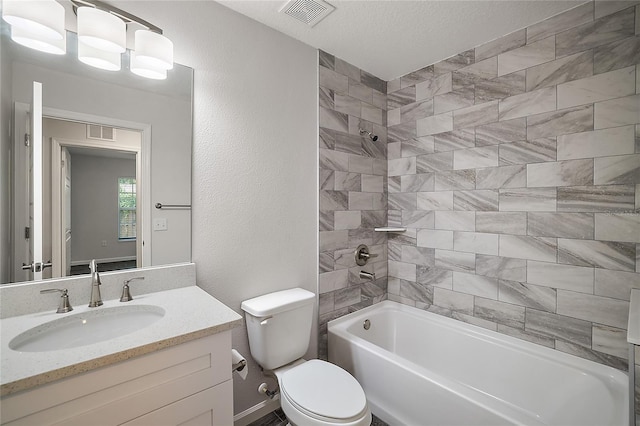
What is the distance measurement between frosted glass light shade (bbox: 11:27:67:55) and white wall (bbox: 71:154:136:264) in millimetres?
442

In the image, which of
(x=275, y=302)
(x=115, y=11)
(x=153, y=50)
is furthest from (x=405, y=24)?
(x=275, y=302)

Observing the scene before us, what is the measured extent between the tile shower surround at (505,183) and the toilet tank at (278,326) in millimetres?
367

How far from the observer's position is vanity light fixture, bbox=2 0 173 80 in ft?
3.53

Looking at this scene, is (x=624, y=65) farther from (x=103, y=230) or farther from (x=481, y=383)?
(x=103, y=230)

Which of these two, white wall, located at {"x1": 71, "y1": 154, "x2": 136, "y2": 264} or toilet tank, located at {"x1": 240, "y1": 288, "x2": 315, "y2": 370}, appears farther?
toilet tank, located at {"x1": 240, "y1": 288, "x2": 315, "y2": 370}

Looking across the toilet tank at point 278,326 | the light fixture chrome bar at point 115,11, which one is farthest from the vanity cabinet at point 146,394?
the light fixture chrome bar at point 115,11

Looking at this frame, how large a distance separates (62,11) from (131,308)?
1.27m

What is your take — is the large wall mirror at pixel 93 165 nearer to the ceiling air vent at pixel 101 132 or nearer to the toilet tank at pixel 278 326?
the ceiling air vent at pixel 101 132

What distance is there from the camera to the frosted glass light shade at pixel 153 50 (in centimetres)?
131

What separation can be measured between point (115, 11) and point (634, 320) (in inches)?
102

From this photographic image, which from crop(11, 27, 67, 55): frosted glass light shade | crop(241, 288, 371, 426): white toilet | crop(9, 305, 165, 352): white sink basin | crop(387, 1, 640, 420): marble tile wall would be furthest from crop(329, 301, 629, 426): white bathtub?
crop(11, 27, 67, 55): frosted glass light shade

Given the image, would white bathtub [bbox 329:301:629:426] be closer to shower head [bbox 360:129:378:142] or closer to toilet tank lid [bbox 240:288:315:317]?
toilet tank lid [bbox 240:288:315:317]

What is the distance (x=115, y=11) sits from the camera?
1.26 meters

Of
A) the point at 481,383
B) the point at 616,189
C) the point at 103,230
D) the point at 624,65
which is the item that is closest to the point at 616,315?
the point at 616,189
